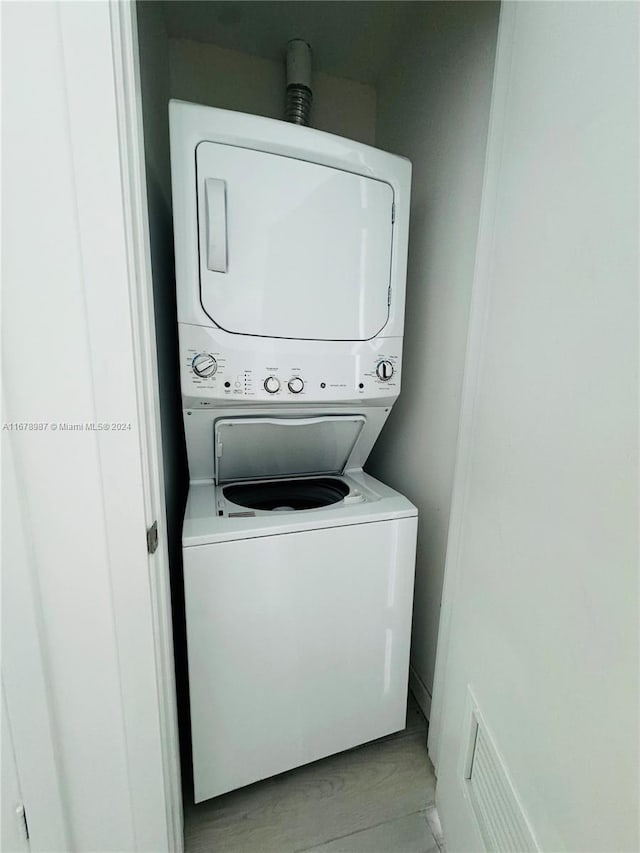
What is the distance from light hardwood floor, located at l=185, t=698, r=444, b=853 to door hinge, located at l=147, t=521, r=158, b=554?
3.81 feet

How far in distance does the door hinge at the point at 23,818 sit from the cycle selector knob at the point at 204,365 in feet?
3.86

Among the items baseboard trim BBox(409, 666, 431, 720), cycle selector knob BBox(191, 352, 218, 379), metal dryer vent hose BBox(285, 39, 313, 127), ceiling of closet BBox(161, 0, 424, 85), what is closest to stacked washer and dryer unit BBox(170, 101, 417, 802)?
cycle selector knob BBox(191, 352, 218, 379)

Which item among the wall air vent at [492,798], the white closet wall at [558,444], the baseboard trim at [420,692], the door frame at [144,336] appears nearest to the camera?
the white closet wall at [558,444]

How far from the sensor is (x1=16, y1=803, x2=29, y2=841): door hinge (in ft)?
2.73

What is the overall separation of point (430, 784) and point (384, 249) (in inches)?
82.1

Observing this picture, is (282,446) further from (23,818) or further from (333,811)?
(333,811)

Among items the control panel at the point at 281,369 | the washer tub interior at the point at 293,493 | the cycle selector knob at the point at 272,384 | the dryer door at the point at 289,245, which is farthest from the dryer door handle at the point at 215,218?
the washer tub interior at the point at 293,493

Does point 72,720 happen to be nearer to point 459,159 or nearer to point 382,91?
point 459,159

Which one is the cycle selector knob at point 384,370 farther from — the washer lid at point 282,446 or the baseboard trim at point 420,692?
the baseboard trim at point 420,692

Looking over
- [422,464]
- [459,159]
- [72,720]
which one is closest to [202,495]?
[72,720]

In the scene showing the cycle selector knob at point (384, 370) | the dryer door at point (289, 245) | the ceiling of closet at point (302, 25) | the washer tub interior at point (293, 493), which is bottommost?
the washer tub interior at point (293, 493)

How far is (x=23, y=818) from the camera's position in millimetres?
837

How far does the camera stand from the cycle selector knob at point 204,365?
3.70 ft

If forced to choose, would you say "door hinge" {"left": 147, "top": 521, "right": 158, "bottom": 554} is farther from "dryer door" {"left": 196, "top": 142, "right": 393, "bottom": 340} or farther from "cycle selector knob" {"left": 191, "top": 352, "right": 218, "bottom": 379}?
"dryer door" {"left": 196, "top": 142, "right": 393, "bottom": 340}
